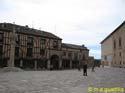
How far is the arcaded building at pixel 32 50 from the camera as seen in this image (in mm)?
38500

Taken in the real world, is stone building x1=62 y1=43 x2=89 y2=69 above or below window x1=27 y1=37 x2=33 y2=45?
below

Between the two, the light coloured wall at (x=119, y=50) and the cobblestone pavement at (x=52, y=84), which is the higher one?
the light coloured wall at (x=119, y=50)

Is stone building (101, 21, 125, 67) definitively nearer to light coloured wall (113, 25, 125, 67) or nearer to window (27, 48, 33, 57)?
light coloured wall (113, 25, 125, 67)

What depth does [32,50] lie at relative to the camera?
43125 millimetres

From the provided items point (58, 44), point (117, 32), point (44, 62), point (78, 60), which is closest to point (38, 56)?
point (44, 62)

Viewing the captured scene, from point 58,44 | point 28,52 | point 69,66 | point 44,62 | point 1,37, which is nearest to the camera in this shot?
point 1,37

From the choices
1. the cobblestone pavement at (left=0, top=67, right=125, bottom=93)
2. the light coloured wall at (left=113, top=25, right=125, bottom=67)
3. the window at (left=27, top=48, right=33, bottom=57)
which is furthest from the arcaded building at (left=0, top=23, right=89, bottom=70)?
the cobblestone pavement at (left=0, top=67, right=125, bottom=93)

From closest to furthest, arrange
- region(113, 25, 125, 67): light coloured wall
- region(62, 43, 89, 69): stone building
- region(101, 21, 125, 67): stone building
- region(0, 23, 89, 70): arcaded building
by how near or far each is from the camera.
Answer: region(0, 23, 89, 70): arcaded building < region(113, 25, 125, 67): light coloured wall < region(101, 21, 125, 67): stone building < region(62, 43, 89, 69): stone building

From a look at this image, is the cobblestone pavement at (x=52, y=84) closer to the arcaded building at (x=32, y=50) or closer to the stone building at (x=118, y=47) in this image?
the arcaded building at (x=32, y=50)

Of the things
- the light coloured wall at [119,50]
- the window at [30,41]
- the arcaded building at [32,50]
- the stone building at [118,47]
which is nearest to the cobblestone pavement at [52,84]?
the arcaded building at [32,50]

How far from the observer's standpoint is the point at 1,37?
125ft

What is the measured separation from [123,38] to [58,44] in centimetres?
1532

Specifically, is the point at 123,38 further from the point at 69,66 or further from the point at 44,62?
the point at 44,62

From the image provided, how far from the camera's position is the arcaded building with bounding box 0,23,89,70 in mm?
38500
